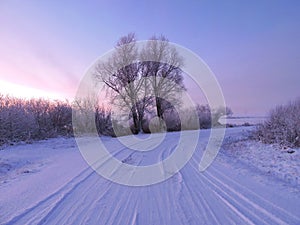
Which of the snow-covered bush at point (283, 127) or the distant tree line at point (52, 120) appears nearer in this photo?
the snow-covered bush at point (283, 127)

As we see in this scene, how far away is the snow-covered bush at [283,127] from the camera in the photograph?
1182 centimetres

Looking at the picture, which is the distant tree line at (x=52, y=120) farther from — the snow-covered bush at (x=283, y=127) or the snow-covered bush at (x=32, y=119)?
the snow-covered bush at (x=283, y=127)

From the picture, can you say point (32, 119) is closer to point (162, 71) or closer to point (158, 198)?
point (158, 198)

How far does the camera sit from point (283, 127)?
43.1 feet

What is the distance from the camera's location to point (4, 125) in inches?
694

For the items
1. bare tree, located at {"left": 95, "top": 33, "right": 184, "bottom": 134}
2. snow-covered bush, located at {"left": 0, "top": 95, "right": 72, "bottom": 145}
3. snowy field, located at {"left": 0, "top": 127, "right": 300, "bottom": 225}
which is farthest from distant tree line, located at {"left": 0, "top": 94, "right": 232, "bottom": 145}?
snowy field, located at {"left": 0, "top": 127, "right": 300, "bottom": 225}

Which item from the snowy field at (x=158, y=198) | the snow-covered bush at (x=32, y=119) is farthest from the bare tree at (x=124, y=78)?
the snowy field at (x=158, y=198)

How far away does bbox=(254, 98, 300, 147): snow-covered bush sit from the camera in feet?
38.8

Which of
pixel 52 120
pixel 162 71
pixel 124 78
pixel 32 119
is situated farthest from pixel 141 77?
pixel 32 119

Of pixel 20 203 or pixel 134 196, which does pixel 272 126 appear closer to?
pixel 134 196

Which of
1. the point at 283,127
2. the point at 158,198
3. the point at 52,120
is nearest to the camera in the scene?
the point at 158,198

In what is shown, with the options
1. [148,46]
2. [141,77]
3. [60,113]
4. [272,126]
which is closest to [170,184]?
[272,126]

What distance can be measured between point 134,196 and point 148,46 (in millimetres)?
31511

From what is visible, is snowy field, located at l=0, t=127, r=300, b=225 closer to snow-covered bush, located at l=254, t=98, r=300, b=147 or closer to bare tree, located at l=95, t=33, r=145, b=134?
snow-covered bush, located at l=254, t=98, r=300, b=147
